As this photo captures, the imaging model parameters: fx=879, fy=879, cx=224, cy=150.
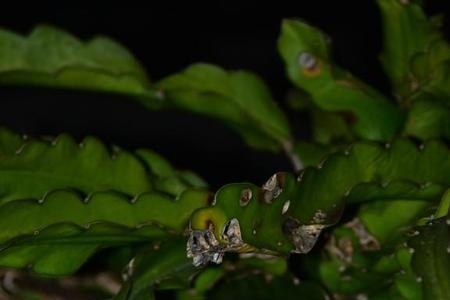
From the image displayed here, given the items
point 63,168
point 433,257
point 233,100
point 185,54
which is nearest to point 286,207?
point 433,257

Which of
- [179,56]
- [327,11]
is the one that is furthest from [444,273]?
[327,11]

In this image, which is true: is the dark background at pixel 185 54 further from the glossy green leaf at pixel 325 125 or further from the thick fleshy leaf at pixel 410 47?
the thick fleshy leaf at pixel 410 47

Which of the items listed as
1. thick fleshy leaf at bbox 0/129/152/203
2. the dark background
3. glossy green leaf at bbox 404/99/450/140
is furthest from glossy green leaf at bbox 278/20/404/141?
the dark background

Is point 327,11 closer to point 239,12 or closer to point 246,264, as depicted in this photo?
point 239,12

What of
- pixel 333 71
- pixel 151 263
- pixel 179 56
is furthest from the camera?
pixel 179 56

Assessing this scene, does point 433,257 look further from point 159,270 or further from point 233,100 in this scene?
point 233,100

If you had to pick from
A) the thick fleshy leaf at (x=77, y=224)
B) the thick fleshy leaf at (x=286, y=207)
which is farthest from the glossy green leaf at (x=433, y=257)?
the thick fleshy leaf at (x=77, y=224)
